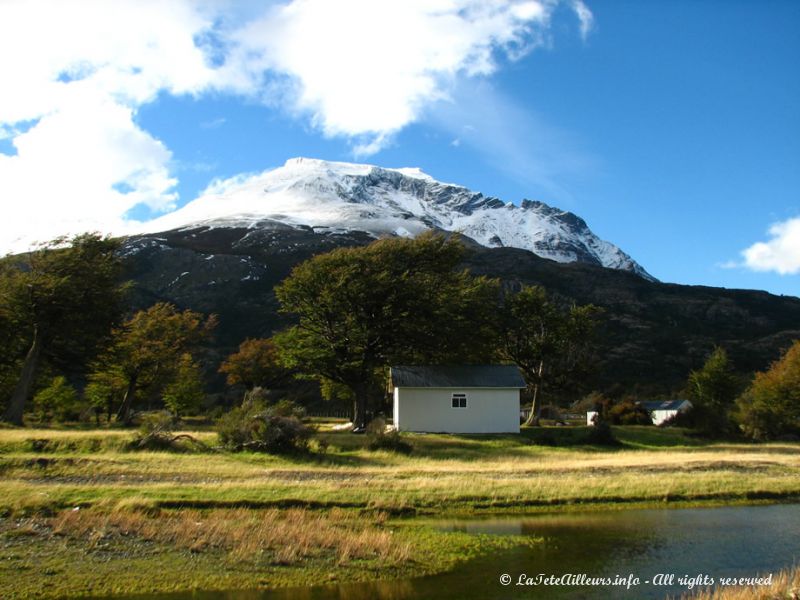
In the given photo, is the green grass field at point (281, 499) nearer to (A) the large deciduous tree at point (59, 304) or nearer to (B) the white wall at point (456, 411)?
(B) the white wall at point (456, 411)

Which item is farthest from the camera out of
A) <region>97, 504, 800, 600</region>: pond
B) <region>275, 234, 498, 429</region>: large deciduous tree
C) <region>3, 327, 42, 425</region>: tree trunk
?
<region>275, 234, 498, 429</region>: large deciduous tree

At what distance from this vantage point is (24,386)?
3859 centimetres

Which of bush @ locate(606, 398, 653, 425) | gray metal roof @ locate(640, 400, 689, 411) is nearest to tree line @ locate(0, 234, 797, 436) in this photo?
bush @ locate(606, 398, 653, 425)

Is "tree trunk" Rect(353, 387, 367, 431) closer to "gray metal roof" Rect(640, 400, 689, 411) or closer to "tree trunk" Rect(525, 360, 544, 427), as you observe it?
"tree trunk" Rect(525, 360, 544, 427)

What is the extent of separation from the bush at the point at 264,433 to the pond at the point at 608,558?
12979 mm

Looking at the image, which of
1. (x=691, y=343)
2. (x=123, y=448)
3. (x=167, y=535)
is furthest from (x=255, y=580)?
(x=691, y=343)

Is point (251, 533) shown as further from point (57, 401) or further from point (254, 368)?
point (254, 368)

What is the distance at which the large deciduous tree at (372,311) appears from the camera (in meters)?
44.7

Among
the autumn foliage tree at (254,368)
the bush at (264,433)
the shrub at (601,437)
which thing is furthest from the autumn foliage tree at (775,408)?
the autumn foliage tree at (254,368)

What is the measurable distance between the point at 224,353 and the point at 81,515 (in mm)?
95885

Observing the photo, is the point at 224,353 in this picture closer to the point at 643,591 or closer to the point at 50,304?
the point at 50,304

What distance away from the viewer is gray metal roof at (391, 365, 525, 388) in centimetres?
4291

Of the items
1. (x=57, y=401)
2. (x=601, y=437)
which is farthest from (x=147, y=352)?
(x=601, y=437)

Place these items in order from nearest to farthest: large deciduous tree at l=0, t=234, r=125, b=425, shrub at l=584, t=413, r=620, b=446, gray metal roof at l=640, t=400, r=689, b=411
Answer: large deciduous tree at l=0, t=234, r=125, b=425, shrub at l=584, t=413, r=620, b=446, gray metal roof at l=640, t=400, r=689, b=411
